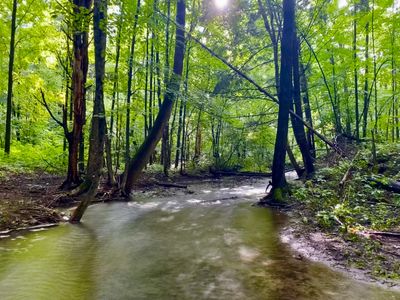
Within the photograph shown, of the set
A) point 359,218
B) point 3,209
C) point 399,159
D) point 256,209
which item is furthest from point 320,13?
point 3,209

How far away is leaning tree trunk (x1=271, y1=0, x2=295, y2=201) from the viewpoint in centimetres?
1031

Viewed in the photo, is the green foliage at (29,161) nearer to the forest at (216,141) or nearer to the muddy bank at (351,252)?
the forest at (216,141)

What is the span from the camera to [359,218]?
6.80 meters

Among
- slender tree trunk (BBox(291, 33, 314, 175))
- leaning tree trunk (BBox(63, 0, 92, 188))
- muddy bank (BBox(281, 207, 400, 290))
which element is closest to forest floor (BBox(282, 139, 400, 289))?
muddy bank (BBox(281, 207, 400, 290))

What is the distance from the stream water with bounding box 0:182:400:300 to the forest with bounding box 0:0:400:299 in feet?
0.19

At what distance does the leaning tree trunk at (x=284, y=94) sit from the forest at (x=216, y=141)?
1.4 inches

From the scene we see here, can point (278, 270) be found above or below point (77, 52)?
below

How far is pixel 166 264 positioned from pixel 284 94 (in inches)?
294

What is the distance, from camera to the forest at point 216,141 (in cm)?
589

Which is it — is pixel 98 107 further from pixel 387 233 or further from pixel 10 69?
pixel 10 69

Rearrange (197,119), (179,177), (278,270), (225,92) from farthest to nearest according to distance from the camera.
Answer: (197,119) < (179,177) < (225,92) < (278,270)

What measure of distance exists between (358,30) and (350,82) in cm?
313

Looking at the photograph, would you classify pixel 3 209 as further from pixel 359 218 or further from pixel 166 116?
pixel 359 218

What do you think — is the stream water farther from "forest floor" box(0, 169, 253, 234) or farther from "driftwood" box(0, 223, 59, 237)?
"forest floor" box(0, 169, 253, 234)
